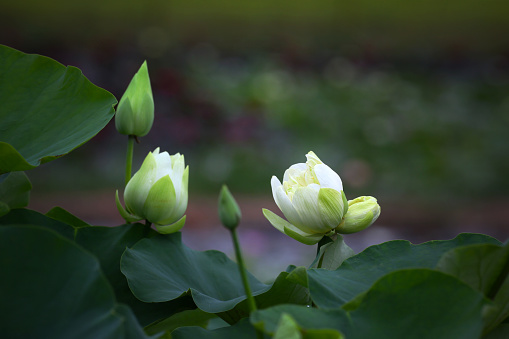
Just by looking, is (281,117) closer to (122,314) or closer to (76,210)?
(76,210)

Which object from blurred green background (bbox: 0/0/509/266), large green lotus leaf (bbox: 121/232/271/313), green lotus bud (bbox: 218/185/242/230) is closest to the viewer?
green lotus bud (bbox: 218/185/242/230)

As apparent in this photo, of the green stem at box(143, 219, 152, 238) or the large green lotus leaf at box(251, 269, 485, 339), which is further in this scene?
the green stem at box(143, 219, 152, 238)

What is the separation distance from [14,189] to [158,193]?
0.32ft

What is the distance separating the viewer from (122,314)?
0.21 metres

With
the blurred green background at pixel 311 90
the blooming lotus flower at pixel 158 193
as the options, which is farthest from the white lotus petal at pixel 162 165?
the blurred green background at pixel 311 90

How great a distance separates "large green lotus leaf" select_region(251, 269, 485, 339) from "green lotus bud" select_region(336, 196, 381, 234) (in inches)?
5.0

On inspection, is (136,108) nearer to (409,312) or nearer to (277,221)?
(277,221)

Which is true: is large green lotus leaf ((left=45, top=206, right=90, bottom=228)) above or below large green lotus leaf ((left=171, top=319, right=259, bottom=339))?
above

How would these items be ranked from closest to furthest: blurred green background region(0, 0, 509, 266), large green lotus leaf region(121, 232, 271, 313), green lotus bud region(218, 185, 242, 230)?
green lotus bud region(218, 185, 242, 230) → large green lotus leaf region(121, 232, 271, 313) → blurred green background region(0, 0, 509, 266)

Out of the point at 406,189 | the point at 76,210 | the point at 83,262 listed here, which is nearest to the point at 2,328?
the point at 83,262

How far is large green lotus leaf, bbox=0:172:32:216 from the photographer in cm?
34

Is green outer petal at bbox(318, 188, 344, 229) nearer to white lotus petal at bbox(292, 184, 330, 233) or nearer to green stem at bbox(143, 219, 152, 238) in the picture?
white lotus petal at bbox(292, 184, 330, 233)

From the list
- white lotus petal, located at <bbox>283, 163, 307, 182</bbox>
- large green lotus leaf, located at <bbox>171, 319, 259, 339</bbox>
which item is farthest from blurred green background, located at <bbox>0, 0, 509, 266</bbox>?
large green lotus leaf, located at <bbox>171, 319, 259, 339</bbox>

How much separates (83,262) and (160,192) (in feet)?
0.39
